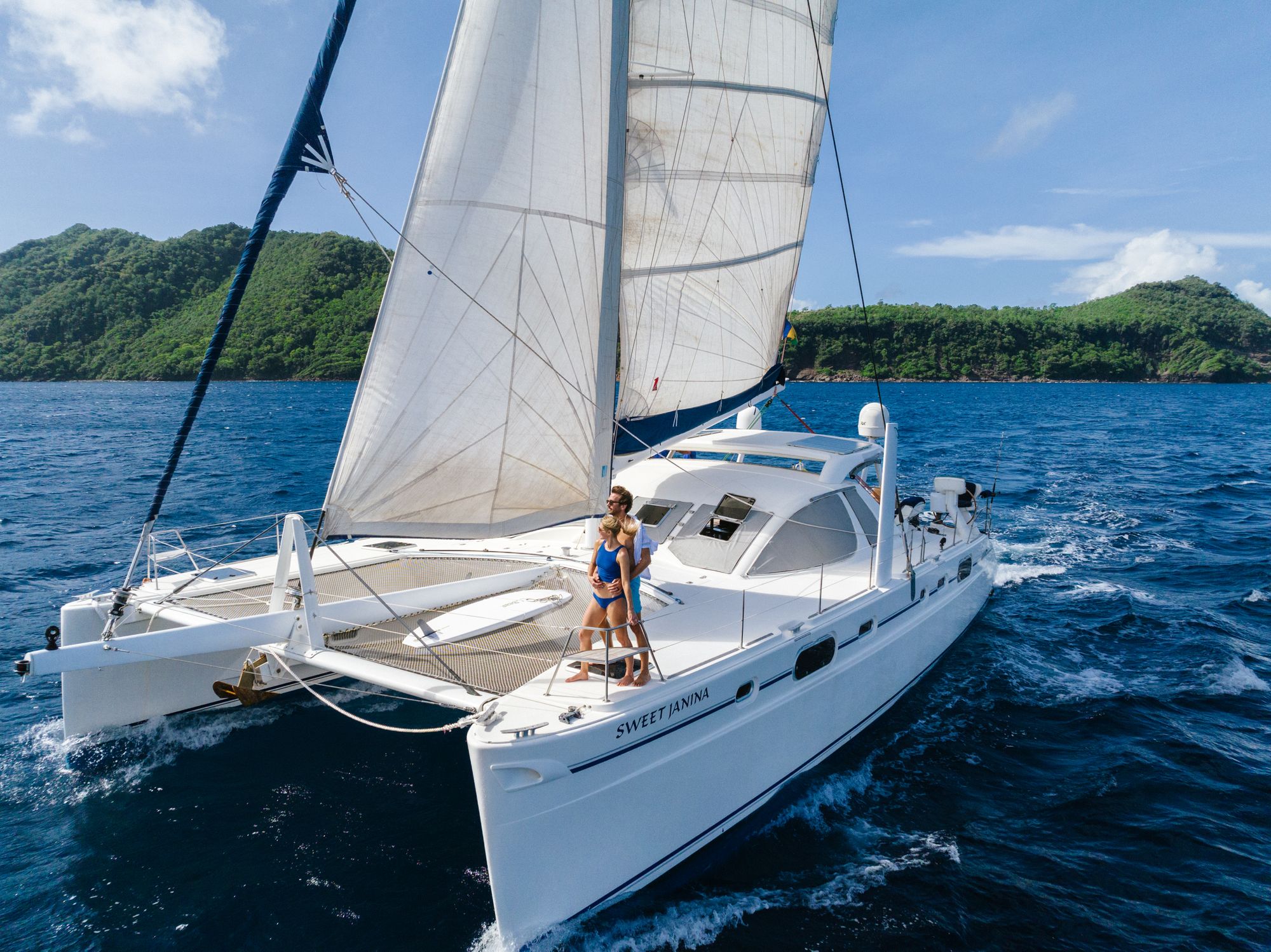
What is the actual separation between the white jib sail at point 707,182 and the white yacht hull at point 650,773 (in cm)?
340

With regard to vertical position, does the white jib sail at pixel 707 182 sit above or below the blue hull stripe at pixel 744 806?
above

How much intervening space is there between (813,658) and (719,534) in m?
2.17

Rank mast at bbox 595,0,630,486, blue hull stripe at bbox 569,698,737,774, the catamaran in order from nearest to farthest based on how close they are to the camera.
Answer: blue hull stripe at bbox 569,698,737,774 < the catamaran < mast at bbox 595,0,630,486

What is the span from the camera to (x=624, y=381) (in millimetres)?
8500

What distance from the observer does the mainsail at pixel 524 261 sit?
596cm

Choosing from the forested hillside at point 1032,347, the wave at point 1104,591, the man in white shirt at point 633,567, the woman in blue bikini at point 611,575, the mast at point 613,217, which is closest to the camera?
the man in white shirt at point 633,567

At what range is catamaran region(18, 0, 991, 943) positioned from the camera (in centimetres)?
512

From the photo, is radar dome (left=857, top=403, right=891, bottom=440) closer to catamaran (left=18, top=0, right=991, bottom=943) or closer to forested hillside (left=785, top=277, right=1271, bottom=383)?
catamaran (left=18, top=0, right=991, bottom=943)

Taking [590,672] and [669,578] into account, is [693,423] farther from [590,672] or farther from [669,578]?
[590,672]

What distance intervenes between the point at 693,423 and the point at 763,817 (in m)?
4.68

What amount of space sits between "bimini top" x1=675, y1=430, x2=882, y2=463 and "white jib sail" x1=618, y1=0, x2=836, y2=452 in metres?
0.74

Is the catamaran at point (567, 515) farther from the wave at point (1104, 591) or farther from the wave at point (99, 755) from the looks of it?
the wave at point (1104, 591)

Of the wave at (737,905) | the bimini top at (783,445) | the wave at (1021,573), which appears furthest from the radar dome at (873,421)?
the wave at (1021,573)

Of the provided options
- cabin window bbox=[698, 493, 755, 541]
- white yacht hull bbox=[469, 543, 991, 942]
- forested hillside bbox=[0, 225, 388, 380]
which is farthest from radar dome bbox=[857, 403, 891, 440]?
forested hillside bbox=[0, 225, 388, 380]
